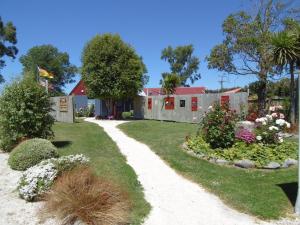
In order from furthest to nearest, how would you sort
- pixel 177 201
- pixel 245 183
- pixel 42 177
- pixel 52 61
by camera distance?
pixel 52 61
pixel 245 183
pixel 177 201
pixel 42 177

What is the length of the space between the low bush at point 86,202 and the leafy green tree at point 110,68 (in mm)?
21508

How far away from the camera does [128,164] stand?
10805mm

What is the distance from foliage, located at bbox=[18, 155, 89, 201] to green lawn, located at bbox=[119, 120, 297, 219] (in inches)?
124

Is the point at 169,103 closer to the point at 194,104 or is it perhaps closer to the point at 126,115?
the point at 194,104

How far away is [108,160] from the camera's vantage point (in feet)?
36.2

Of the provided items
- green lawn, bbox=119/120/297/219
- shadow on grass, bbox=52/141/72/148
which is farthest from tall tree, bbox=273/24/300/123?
shadow on grass, bbox=52/141/72/148

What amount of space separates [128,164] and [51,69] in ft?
208

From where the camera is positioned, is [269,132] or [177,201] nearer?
[177,201]

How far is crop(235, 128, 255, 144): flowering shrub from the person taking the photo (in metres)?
11.6

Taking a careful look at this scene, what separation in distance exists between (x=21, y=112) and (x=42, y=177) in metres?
6.39

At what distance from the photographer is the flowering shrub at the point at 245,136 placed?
38.2 ft

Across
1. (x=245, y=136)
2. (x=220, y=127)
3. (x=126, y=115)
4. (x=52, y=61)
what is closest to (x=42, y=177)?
(x=220, y=127)

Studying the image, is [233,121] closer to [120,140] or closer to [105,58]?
[120,140]

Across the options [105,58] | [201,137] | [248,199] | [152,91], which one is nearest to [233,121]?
[201,137]
